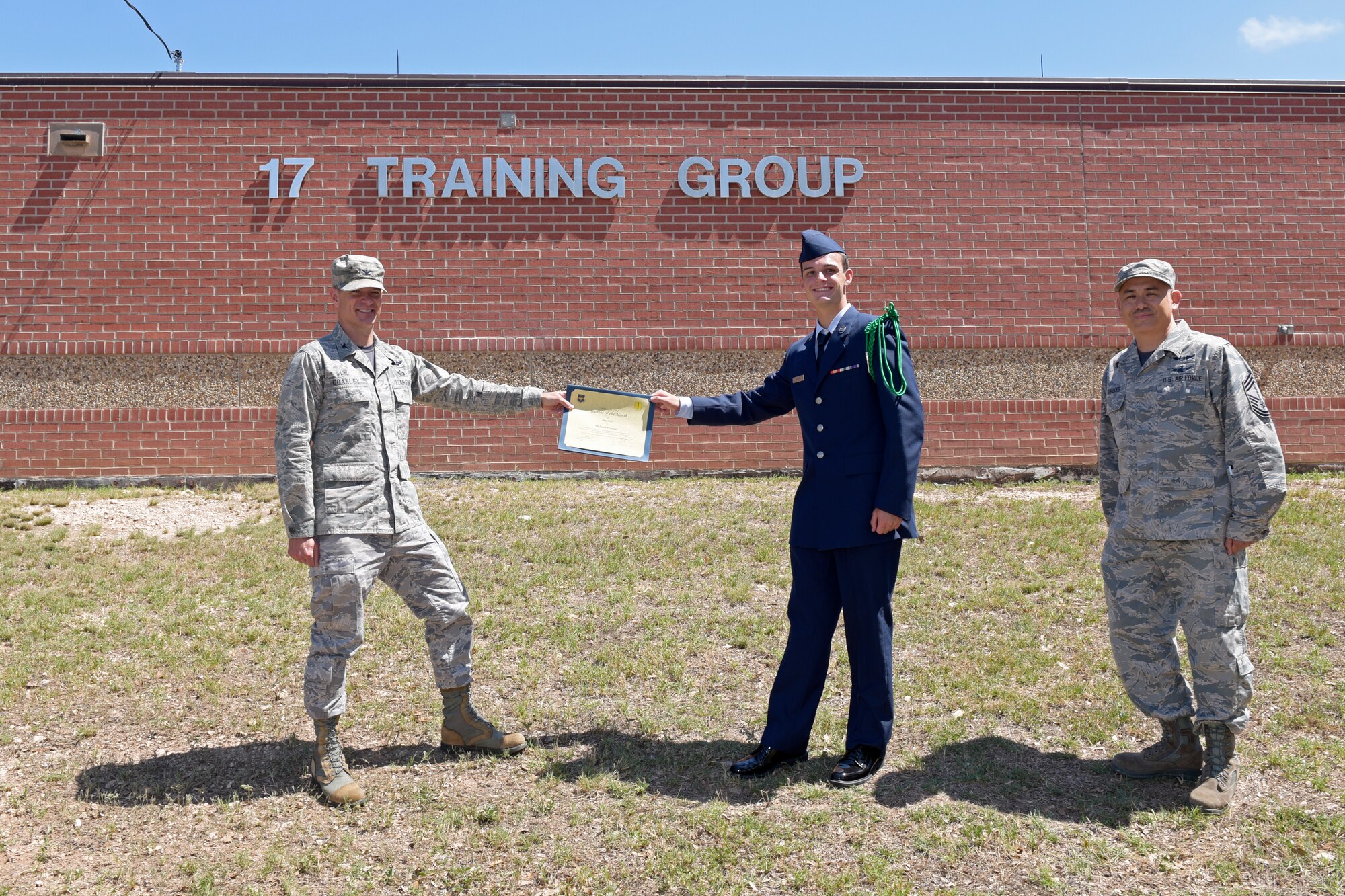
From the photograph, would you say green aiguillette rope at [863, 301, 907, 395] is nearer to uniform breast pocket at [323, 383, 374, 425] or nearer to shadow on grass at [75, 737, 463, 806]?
uniform breast pocket at [323, 383, 374, 425]

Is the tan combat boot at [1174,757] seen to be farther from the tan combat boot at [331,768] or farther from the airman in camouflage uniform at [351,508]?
the tan combat boot at [331,768]

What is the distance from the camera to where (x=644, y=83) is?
35.0 feet

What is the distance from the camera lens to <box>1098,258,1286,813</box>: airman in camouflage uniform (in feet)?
13.0

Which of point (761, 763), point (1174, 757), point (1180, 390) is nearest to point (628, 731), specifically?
point (761, 763)

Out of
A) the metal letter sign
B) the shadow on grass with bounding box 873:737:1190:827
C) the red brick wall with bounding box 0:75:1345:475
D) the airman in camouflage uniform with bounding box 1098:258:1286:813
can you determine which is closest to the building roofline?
the red brick wall with bounding box 0:75:1345:475

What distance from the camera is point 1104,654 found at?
572cm

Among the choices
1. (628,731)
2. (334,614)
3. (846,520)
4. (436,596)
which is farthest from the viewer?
(628,731)

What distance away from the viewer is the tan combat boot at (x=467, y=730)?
180 inches

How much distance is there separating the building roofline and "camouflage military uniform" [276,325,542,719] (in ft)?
22.8

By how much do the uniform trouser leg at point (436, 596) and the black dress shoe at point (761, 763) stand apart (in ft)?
4.08

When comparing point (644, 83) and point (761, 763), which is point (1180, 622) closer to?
point (761, 763)

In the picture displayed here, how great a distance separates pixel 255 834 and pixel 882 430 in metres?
2.97

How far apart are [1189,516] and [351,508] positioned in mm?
3336

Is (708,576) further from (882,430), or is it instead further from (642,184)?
(642,184)
